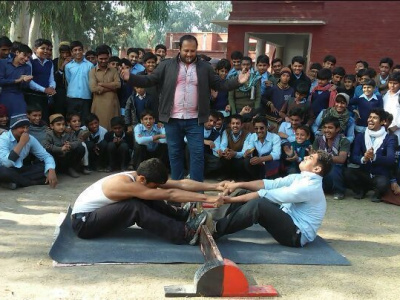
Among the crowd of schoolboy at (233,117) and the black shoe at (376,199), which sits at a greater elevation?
the crowd of schoolboy at (233,117)

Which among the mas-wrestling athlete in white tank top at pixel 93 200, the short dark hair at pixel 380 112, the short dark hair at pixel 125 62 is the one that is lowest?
the mas-wrestling athlete in white tank top at pixel 93 200

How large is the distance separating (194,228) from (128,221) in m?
0.58

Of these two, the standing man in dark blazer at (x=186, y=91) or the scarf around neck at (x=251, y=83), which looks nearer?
the standing man in dark blazer at (x=186, y=91)

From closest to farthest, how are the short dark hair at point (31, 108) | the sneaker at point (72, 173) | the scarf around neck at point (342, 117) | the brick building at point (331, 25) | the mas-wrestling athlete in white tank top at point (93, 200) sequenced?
the mas-wrestling athlete in white tank top at point (93, 200)
the short dark hair at point (31, 108)
the scarf around neck at point (342, 117)
the sneaker at point (72, 173)
the brick building at point (331, 25)

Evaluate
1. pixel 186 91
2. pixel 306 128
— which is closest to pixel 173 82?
pixel 186 91

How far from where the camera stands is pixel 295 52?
1850 centimetres

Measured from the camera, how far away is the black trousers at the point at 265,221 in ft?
13.6

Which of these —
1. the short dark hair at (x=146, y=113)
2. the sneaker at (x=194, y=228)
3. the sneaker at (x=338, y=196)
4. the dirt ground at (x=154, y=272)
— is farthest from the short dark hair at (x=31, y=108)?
the sneaker at (x=338, y=196)

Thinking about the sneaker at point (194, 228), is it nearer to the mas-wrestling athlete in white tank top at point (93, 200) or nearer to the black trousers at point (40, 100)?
the mas-wrestling athlete in white tank top at point (93, 200)

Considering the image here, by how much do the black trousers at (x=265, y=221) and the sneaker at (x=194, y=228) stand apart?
0.18 meters

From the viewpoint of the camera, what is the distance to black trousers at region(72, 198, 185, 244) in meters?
4.07

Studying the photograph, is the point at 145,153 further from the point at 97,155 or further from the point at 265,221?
the point at 265,221

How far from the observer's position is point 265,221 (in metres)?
4.19

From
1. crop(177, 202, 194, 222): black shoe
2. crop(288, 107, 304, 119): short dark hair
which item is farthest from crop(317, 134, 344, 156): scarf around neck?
crop(177, 202, 194, 222): black shoe
